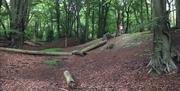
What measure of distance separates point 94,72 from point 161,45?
2.74 m

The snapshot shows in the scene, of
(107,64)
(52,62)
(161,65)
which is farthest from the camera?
(52,62)

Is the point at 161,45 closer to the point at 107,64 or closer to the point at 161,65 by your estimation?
the point at 161,65

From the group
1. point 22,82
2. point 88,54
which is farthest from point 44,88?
point 88,54

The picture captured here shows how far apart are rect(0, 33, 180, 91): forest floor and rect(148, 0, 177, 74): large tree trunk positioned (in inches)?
13.5

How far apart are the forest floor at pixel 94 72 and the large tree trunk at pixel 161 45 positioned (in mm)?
342

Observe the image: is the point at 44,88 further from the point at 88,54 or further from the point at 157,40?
the point at 88,54

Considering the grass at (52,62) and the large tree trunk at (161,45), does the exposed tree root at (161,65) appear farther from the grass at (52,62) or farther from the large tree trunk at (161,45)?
the grass at (52,62)

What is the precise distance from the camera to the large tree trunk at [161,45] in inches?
420

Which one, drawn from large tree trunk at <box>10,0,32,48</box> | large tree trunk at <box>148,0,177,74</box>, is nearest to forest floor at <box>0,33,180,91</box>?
large tree trunk at <box>148,0,177,74</box>

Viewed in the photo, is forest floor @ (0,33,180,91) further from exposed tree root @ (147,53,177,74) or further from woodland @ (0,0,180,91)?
exposed tree root @ (147,53,177,74)

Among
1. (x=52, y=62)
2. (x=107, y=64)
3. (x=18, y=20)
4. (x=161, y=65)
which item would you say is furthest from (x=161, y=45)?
(x=18, y=20)

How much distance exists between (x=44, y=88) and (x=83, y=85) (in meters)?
1.32

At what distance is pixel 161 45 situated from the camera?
36.3 feet

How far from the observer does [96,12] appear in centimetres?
3219
